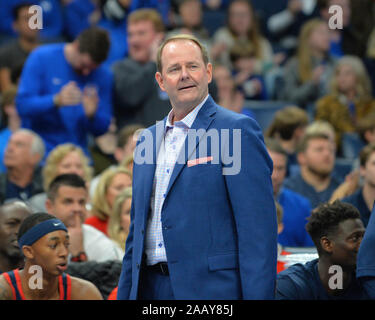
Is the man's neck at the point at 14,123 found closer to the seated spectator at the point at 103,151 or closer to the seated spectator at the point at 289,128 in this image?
the seated spectator at the point at 103,151

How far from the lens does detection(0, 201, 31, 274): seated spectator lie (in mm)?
4223

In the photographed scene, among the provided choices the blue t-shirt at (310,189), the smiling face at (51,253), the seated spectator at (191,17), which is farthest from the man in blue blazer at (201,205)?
the seated spectator at (191,17)

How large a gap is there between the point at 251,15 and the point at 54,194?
15.9 ft

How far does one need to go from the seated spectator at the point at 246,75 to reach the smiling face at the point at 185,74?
561 cm

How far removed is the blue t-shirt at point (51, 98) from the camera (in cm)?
640

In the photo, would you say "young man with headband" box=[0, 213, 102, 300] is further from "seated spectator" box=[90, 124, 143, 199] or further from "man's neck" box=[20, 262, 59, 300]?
"seated spectator" box=[90, 124, 143, 199]

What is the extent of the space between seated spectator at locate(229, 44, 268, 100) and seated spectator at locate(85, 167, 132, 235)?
331 cm

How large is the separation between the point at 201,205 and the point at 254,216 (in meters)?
0.20

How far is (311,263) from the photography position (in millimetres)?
3672

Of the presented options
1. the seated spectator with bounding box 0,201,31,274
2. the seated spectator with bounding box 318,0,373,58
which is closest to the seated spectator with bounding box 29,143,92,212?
the seated spectator with bounding box 0,201,31,274

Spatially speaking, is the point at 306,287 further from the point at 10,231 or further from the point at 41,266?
the point at 10,231

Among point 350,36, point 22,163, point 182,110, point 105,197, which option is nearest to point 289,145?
point 105,197

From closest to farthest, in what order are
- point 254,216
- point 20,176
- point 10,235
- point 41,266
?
point 254,216 < point 41,266 < point 10,235 < point 20,176

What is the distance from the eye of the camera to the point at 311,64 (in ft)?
28.6
